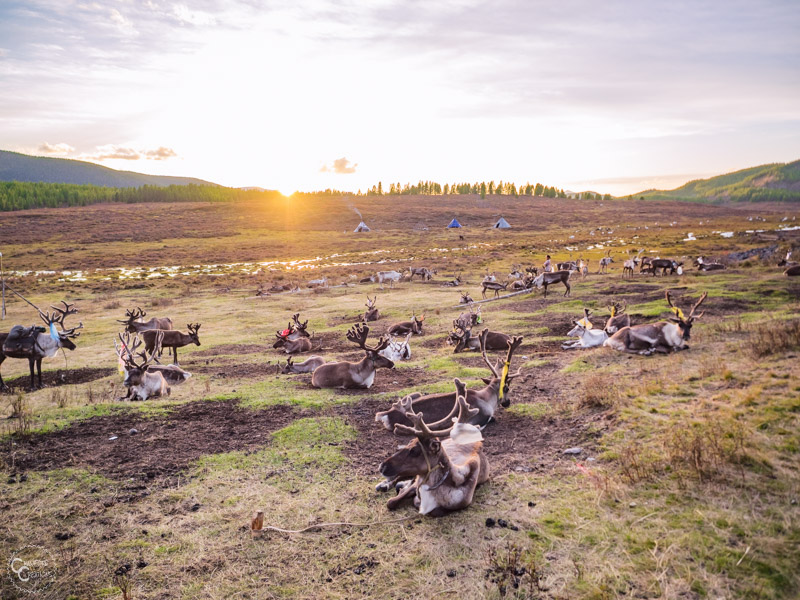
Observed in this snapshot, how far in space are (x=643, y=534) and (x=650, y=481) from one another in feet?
3.39

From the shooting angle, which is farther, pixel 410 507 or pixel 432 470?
pixel 410 507

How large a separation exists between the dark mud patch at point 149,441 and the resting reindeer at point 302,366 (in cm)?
344

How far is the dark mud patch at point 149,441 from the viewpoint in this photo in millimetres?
7884

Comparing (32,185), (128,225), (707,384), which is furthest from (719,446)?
(32,185)

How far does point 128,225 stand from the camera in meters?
105

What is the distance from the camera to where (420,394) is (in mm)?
10398

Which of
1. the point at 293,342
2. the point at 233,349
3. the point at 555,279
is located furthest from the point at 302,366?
the point at 555,279

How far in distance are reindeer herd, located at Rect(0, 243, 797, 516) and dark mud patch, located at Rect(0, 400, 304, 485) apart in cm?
218

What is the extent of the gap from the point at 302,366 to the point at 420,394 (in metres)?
5.61

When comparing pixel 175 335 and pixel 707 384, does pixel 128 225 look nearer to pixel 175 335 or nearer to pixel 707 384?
pixel 175 335

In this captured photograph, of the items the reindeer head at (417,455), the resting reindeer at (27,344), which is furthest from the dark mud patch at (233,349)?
the reindeer head at (417,455)

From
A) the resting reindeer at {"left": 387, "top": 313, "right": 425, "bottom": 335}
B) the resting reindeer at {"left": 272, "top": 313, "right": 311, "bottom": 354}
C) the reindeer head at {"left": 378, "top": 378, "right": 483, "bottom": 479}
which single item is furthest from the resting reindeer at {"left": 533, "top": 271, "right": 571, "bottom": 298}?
the reindeer head at {"left": 378, "top": 378, "right": 483, "bottom": 479}

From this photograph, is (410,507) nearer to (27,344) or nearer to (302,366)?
(302,366)

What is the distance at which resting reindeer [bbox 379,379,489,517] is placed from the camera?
5.87 m
